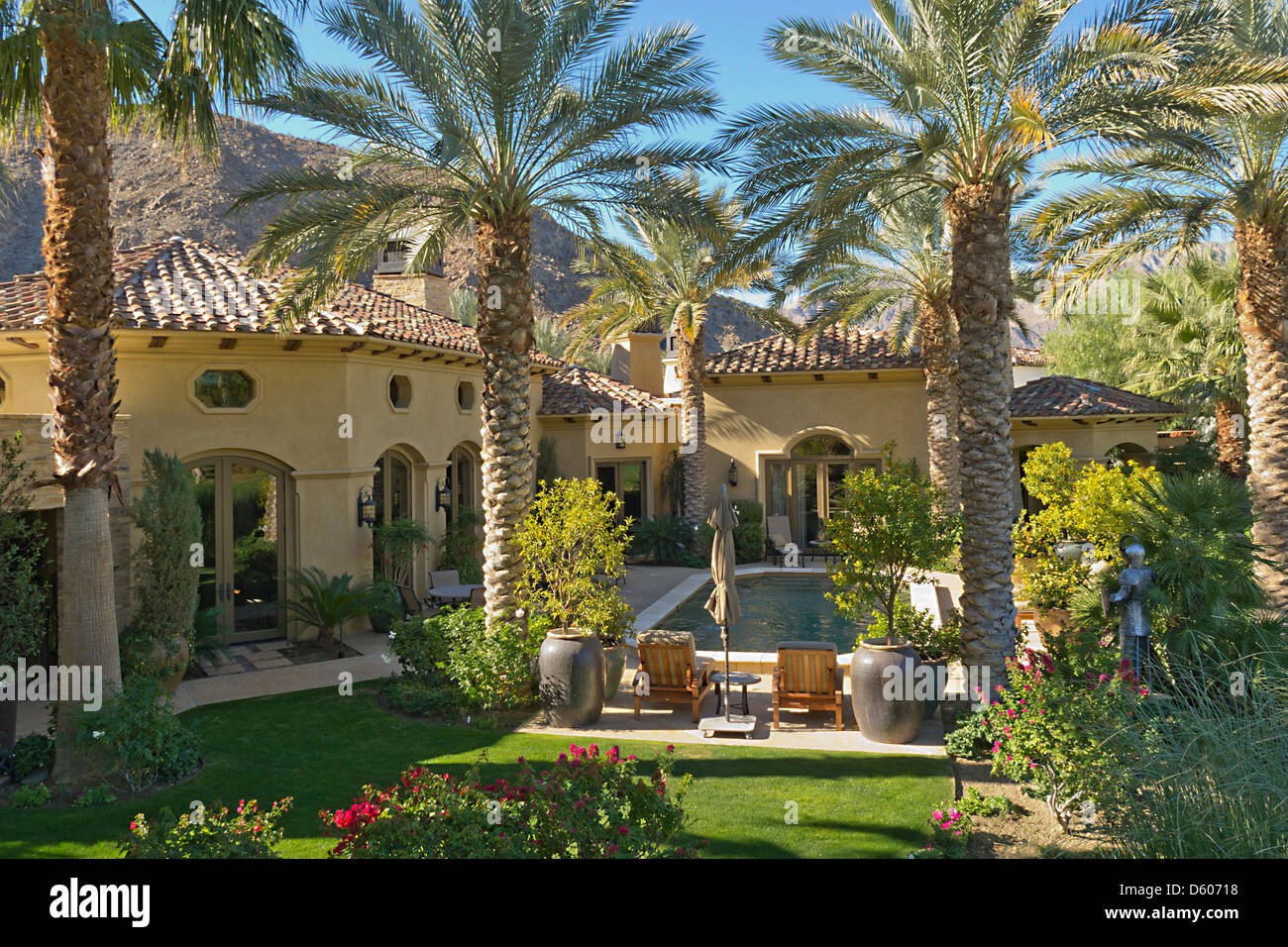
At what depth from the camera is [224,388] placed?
14891 millimetres

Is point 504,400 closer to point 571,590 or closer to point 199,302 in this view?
point 571,590

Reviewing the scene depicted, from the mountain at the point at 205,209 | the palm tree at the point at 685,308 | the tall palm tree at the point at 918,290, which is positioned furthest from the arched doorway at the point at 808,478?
the mountain at the point at 205,209

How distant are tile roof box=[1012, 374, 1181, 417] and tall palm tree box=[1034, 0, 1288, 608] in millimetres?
11093

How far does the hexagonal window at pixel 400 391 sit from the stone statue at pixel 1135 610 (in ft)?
42.6

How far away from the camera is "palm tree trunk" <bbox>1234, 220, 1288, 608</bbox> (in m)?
12.1

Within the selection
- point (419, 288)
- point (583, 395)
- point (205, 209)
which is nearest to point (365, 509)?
point (583, 395)

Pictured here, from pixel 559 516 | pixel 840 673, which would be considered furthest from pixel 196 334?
pixel 840 673

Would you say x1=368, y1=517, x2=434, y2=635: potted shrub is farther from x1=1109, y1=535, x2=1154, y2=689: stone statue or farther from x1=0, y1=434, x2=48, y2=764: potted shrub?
x1=1109, y1=535, x2=1154, y2=689: stone statue

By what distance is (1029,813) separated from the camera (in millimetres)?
8023

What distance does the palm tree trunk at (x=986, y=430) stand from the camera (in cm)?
1055

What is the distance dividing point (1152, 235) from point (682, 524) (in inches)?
534

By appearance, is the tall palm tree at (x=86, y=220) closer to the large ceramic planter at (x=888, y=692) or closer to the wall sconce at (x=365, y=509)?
the wall sconce at (x=365, y=509)

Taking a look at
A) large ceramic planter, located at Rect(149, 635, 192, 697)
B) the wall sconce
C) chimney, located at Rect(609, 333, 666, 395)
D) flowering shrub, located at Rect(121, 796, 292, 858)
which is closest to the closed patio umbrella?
flowering shrub, located at Rect(121, 796, 292, 858)

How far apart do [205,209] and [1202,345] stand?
201 ft
